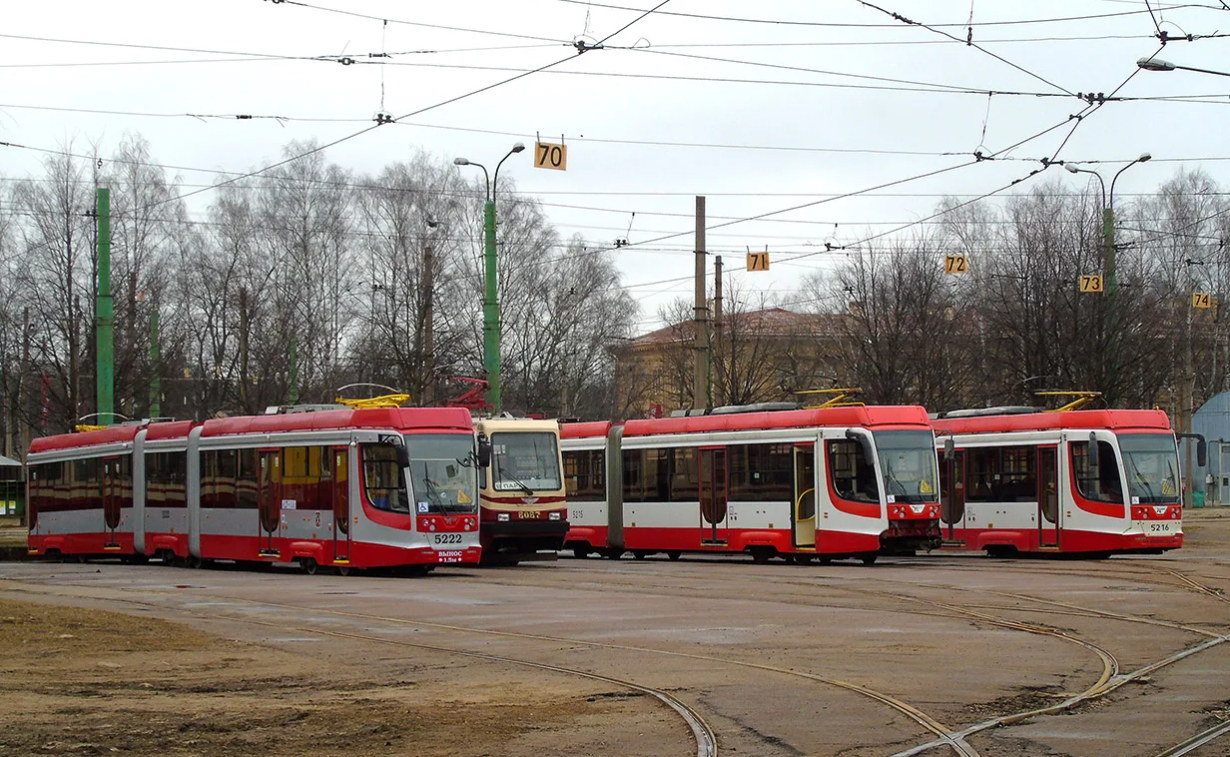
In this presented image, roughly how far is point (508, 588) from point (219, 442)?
9.60m

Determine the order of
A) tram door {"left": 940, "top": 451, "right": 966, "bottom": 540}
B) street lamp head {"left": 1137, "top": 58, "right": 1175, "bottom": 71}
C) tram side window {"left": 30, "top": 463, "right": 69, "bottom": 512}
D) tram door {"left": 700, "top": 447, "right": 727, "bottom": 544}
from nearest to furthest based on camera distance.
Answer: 1. street lamp head {"left": 1137, "top": 58, "right": 1175, "bottom": 71}
2. tram door {"left": 700, "top": 447, "right": 727, "bottom": 544}
3. tram door {"left": 940, "top": 451, "right": 966, "bottom": 540}
4. tram side window {"left": 30, "top": 463, "right": 69, "bottom": 512}

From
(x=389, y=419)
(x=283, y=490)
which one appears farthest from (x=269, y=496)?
(x=389, y=419)

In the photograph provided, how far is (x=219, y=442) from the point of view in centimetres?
3102

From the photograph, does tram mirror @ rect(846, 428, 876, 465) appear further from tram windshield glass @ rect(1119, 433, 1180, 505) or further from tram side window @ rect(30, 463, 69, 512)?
tram side window @ rect(30, 463, 69, 512)

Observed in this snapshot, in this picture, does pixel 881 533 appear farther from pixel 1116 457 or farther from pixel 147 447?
pixel 147 447

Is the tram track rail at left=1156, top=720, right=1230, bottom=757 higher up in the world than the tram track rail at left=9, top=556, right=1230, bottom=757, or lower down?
higher up

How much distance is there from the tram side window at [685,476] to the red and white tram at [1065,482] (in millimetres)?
4887

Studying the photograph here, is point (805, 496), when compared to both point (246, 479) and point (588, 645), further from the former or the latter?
point (588, 645)

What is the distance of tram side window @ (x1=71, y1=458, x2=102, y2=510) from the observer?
35.8 meters

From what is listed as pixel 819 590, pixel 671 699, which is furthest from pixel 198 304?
pixel 671 699

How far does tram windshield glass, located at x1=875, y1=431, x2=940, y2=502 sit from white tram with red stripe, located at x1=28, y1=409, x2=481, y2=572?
23.5 ft

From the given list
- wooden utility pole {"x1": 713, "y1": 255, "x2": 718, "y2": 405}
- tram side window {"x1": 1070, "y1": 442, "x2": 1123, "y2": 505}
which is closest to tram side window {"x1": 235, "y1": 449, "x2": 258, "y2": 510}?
tram side window {"x1": 1070, "y1": 442, "x2": 1123, "y2": 505}

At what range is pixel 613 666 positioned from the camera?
1373 centimetres

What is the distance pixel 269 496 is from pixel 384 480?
3.71 meters
